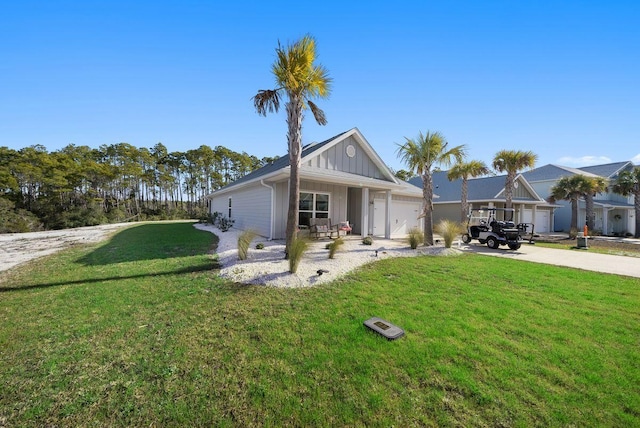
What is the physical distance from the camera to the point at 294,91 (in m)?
7.60

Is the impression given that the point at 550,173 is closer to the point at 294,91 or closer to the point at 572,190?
the point at 572,190

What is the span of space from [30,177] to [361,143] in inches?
1301

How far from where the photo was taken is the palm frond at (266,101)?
795cm

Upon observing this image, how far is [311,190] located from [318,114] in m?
4.43

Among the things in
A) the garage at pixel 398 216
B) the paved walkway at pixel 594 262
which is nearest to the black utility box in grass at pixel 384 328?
the paved walkway at pixel 594 262

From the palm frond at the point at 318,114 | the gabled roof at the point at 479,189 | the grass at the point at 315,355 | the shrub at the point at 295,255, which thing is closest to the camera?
the grass at the point at 315,355

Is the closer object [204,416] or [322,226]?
[204,416]

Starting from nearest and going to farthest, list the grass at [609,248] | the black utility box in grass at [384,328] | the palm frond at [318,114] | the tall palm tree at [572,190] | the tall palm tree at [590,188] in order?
1. the black utility box in grass at [384,328]
2. the palm frond at [318,114]
3. the grass at [609,248]
4. the tall palm tree at [590,188]
5. the tall palm tree at [572,190]

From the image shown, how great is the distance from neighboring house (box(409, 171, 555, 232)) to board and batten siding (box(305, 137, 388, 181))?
1269 centimetres

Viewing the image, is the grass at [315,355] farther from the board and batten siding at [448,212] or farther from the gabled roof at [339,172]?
the board and batten siding at [448,212]

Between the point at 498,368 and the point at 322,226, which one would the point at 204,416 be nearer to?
the point at 498,368

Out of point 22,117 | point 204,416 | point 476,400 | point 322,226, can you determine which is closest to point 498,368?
point 476,400

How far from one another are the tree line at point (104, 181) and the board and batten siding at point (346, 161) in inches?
928

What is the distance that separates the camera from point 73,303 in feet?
15.4
